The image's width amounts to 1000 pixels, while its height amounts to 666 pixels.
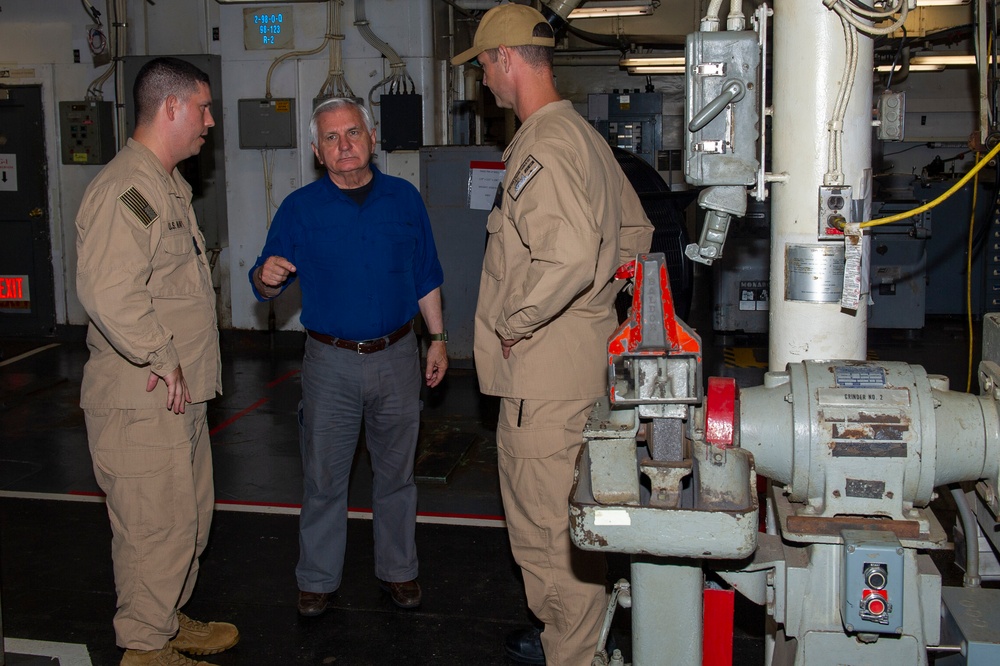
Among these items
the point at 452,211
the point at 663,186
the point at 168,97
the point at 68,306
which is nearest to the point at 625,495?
the point at 168,97

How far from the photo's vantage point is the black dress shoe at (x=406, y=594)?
331 cm

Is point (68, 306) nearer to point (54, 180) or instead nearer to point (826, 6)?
point (54, 180)

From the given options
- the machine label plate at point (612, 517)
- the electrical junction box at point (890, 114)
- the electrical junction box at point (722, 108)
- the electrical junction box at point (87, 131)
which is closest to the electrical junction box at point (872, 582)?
the machine label plate at point (612, 517)

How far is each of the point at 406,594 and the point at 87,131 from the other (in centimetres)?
635

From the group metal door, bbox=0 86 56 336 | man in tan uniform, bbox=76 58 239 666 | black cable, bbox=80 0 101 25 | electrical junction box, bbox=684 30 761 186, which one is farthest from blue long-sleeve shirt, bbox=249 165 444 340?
metal door, bbox=0 86 56 336

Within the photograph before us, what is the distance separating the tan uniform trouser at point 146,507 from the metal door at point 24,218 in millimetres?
6468

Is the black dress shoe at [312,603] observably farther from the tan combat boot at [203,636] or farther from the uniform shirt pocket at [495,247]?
the uniform shirt pocket at [495,247]

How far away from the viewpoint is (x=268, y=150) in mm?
7781

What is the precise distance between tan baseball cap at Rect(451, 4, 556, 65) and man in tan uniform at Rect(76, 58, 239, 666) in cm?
90

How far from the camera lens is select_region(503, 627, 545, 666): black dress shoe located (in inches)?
117

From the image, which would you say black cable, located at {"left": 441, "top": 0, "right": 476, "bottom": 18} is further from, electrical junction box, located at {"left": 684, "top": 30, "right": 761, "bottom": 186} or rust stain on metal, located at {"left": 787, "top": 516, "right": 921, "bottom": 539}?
rust stain on metal, located at {"left": 787, "top": 516, "right": 921, "bottom": 539}

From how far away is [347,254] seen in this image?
10.3ft

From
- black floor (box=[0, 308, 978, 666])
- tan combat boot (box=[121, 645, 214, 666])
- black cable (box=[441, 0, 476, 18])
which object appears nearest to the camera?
tan combat boot (box=[121, 645, 214, 666])

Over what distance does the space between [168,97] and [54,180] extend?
21.0 ft
